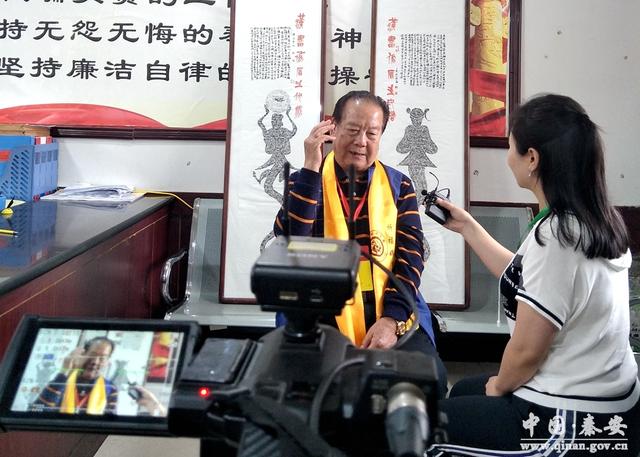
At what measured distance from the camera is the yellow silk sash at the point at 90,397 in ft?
2.35

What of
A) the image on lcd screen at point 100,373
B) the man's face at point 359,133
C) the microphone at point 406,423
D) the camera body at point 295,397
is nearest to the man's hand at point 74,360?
the image on lcd screen at point 100,373

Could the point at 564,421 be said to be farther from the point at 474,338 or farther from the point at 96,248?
the point at 474,338

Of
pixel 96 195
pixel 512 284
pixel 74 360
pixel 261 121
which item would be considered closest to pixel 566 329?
pixel 512 284

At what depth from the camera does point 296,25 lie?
2.96m

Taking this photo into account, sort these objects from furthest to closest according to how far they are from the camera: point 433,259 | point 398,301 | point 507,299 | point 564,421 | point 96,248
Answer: point 433,259, point 96,248, point 398,301, point 507,299, point 564,421

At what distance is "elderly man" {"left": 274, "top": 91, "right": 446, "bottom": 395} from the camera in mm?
1855

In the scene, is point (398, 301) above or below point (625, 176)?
below

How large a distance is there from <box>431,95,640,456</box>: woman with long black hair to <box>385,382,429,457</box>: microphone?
86cm

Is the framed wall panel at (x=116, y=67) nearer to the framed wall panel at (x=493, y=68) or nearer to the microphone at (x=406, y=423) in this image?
the framed wall panel at (x=493, y=68)

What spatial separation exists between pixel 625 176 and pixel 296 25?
1796 mm

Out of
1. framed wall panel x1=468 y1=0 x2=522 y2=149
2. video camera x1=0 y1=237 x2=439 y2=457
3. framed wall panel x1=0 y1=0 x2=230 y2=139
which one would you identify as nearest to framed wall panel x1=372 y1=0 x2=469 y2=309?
framed wall panel x1=468 y1=0 x2=522 y2=149

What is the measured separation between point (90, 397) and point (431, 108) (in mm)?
2465

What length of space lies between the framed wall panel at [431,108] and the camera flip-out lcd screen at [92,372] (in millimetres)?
2268

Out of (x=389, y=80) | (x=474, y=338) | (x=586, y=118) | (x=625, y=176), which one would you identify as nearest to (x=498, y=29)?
(x=389, y=80)
